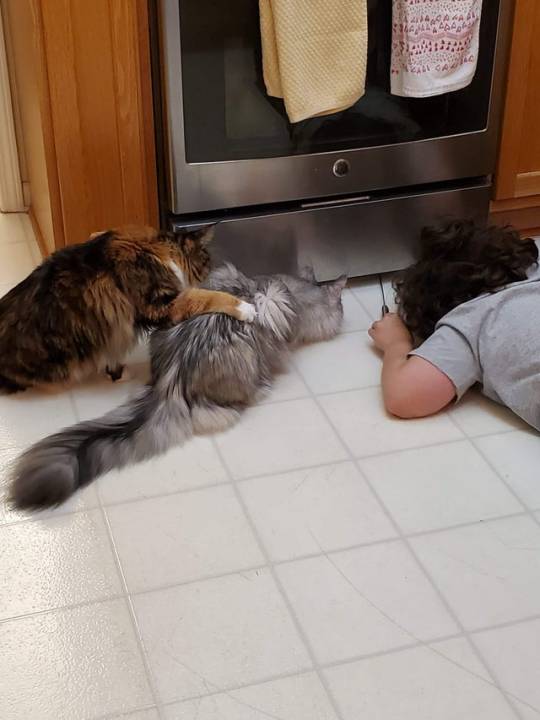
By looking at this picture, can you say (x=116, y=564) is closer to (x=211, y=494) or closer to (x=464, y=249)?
(x=211, y=494)

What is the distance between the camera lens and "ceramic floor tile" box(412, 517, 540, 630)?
146 centimetres

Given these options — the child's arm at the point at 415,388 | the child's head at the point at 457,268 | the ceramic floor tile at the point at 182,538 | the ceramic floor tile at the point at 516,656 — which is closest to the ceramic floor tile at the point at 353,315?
the child's head at the point at 457,268

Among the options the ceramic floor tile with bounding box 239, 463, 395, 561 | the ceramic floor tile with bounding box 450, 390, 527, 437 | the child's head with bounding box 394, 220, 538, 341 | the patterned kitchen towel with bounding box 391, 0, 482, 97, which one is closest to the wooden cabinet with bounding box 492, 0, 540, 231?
the patterned kitchen towel with bounding box 391, 0, 482, 97

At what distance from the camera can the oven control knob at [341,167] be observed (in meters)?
2.18

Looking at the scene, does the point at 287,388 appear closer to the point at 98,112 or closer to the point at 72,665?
the point at 98,112

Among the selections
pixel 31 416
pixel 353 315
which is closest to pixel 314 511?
pixel 31 416

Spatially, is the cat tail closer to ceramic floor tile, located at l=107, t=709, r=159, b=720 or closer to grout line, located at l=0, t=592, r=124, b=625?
grout line, located at l=0, t=592, r=124, b=625

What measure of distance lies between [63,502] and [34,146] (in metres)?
1.01

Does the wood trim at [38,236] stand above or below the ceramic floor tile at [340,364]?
above

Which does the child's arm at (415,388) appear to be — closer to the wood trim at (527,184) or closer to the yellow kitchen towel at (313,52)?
the yellow kitchen towel at (313,52)

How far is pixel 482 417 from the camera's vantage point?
1.90 metres

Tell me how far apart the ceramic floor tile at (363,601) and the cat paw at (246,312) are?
548 millimetres

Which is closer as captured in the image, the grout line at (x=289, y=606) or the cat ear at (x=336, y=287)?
the grout line at (x=289, y=606)

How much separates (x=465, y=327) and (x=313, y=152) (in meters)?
0.56
